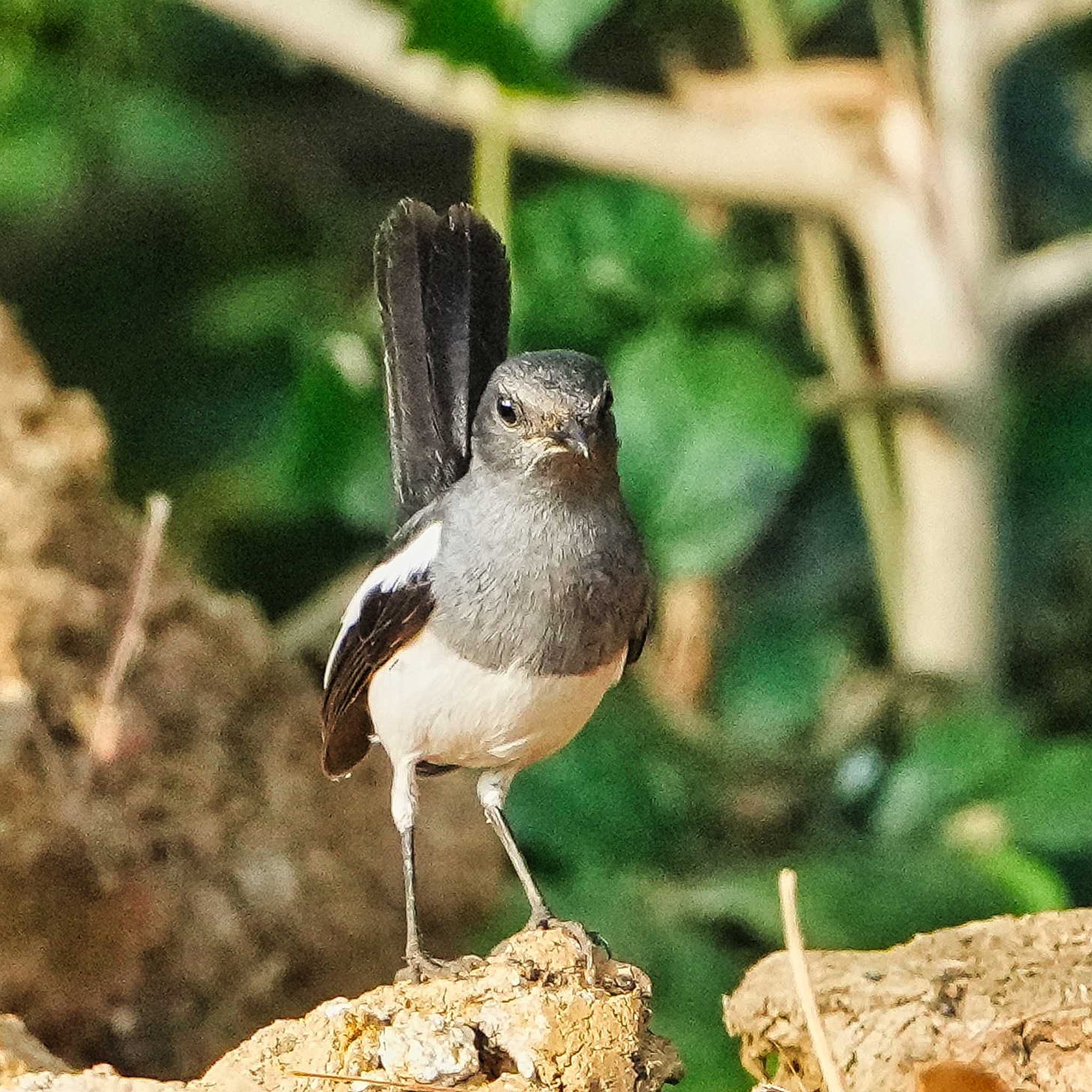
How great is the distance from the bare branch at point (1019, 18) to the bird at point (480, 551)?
1.44 meters

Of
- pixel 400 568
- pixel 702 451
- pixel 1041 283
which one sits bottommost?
pixel 400 568

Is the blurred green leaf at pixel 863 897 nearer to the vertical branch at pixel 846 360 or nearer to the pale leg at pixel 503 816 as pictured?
the pale leg at pixel 503 816

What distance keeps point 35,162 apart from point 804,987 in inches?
103

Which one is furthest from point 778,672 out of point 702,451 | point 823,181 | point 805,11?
point 805,11

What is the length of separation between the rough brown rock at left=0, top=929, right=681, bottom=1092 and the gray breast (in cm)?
34

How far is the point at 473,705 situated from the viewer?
5.77 ft

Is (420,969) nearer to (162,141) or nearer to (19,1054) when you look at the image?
(19,1054)

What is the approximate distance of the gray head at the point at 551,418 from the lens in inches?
66.6

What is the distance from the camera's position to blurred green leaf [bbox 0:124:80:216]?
334cm

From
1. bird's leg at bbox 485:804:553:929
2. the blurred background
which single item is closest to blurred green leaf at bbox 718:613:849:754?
the blurred background

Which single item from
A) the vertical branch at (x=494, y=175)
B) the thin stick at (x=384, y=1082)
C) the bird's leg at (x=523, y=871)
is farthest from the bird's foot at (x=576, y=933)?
the vertical branch at (x=494, y=175)

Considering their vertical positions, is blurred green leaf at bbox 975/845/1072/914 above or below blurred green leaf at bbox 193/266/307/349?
below

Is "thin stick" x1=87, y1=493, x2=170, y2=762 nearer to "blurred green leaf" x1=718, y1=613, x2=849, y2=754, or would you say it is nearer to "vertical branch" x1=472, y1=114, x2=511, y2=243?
"vertical branch" x1=472, y1=114, x2=511, y2=243

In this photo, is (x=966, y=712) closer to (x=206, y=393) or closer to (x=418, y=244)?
(x=418, y=244)
